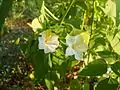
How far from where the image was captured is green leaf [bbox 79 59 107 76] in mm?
1206

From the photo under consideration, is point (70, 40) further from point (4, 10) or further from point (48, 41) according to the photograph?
point (4, 10)

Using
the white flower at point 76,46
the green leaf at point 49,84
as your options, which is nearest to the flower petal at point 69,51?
the white flower at point 76,46

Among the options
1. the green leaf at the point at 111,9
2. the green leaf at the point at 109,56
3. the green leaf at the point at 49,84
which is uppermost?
the green leaf at the point at 111,9

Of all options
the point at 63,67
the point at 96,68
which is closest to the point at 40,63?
the point at 63,67

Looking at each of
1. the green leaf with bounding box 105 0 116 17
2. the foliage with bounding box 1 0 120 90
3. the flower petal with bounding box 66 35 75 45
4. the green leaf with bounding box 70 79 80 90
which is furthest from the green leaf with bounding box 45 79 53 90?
the green leaf with bounding box 105 0 116 17

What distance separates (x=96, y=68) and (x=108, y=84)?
0.07 m

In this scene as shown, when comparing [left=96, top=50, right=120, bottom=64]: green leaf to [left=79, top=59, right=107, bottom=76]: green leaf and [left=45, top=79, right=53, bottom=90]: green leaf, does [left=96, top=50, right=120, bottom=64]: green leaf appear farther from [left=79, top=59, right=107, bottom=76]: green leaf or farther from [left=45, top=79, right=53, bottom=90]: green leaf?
[left=45, top=79, right=53, bottom=90]: green leaf

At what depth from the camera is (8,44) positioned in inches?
127

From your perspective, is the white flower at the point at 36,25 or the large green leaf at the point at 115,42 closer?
the large green leaf at the point at 115,42

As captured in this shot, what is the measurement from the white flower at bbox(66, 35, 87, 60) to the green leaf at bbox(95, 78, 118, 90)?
3.9 inches

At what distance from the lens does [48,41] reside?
1.31m

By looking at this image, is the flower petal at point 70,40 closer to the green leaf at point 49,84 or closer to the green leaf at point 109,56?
the green leaf at point 109,56

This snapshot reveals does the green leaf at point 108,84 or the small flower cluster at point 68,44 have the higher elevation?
the small flower cluster at point 68,44

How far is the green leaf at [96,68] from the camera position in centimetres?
121
